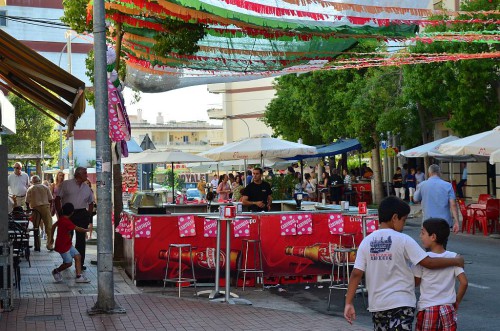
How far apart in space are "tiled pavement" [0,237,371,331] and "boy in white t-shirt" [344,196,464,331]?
4.06 meters

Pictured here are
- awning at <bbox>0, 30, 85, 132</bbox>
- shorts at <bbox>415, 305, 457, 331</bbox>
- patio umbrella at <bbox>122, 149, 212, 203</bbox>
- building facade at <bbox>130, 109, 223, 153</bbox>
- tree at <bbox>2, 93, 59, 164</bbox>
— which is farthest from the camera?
building facade at <bbox>130, 109, 223, 153</bbox>

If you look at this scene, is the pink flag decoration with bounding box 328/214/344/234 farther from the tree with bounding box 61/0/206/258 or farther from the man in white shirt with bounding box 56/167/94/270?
the man in white shirt with bounding box 56/167/94/270

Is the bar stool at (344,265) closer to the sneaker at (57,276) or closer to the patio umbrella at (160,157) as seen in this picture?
the sneaker at (57,276)

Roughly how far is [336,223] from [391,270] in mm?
8007

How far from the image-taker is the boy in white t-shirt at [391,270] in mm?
6457

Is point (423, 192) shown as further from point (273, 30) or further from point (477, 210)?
point (477, 210)

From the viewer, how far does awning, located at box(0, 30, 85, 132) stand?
507 inches

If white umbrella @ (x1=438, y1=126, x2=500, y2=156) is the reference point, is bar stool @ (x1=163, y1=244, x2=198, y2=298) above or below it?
below

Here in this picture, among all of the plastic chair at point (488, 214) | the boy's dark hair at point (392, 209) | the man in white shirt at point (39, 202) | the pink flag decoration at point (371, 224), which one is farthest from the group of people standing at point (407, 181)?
the boy's dark hair at point (392, 209)

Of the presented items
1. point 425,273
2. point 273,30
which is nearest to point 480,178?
point 273,30

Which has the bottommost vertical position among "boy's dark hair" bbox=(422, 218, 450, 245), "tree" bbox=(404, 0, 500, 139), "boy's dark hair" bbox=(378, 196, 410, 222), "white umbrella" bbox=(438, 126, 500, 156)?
"boy's dark hair" bbox=(422, 218, 450, 245)

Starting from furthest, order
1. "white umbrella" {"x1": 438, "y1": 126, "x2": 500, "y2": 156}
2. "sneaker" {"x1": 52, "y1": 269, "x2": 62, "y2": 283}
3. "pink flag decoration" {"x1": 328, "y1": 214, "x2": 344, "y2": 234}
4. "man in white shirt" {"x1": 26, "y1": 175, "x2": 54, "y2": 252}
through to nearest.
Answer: "white umbrella" {"x1": 438, "y1": 126, "x2": 500, "y2": 156} → "man in white shirt" {"x1": 26, "y1": 175, "x2": 54, "y2": 252} → "sneaker" {"x1": 52, "y1": 269, "x2": 62, "y2": 283} → "pink flag decoration" {"x1": 328, "y1": 214, "x2": 344, "y2": 234}

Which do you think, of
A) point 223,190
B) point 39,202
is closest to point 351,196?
point 223,190

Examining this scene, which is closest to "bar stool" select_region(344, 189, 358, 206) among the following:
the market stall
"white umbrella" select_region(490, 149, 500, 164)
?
"white umbrella" select_region(490, 149, 500, 164)
